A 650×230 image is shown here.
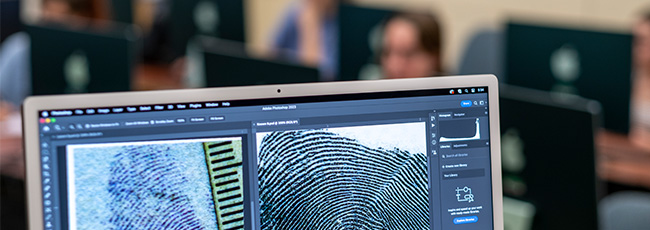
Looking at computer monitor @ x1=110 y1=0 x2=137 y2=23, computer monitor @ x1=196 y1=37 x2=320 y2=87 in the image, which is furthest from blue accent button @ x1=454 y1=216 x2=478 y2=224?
computer monitor @ x1=110 y1=0 x2=137 y2=23

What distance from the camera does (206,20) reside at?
338 centimetres

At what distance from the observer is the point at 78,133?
1140 millimetres

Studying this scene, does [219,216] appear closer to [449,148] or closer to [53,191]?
[53,191]

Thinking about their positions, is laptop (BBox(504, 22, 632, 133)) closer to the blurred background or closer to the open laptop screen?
the blurred background

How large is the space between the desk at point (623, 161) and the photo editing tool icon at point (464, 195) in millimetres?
1339

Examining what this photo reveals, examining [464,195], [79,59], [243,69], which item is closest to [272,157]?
[464,195]

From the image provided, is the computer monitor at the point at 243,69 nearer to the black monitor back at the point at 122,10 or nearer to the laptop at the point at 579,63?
the laptop at the point at 579,63

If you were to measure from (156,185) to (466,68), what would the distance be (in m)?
2.63

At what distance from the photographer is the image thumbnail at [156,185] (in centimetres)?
114

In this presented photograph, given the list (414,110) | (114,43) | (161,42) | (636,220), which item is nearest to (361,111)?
(414,110)

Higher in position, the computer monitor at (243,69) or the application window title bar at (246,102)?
the computer monitor at (243,69)

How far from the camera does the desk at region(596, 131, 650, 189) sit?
8.33 feet

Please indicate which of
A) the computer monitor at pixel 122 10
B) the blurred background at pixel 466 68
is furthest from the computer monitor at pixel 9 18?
the computer monitor at pixel 122 10

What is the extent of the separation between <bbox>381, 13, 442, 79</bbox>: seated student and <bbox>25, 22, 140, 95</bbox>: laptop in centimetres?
79
